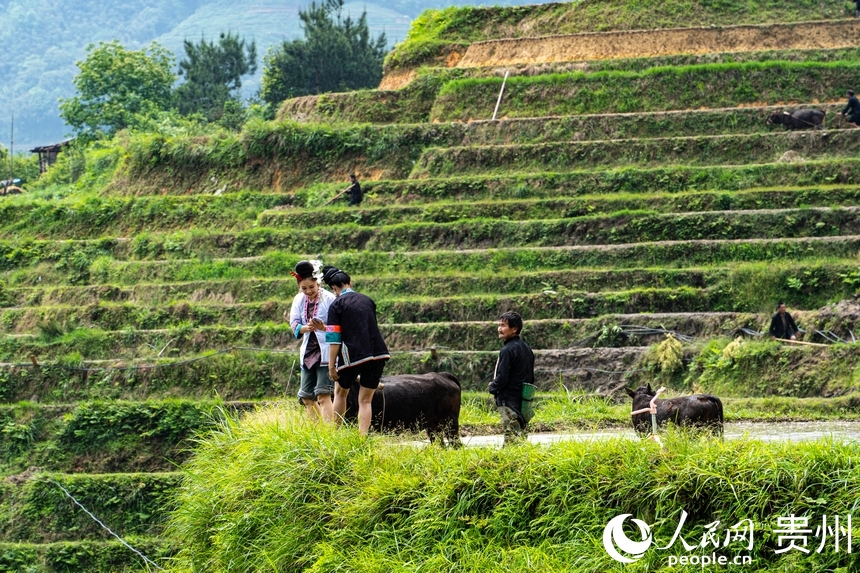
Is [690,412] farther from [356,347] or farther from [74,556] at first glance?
[74,556]

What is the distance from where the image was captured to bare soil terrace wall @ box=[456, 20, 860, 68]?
36.9 m

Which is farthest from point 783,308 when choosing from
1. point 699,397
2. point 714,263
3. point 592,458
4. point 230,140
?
point 230,140

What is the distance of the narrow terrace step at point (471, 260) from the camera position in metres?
26.3

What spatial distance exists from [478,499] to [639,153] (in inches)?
848

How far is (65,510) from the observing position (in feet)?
66.9

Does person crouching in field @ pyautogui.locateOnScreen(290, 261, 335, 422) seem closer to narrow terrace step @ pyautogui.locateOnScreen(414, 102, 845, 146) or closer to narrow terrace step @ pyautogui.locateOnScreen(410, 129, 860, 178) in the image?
narrow terrace step @ pyautogui.locateOnScreen(410, 129, 860, 178)

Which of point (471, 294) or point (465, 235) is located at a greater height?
point (465, 235)

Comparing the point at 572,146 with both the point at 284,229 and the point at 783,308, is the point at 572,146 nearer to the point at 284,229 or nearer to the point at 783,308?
the point at 284,229

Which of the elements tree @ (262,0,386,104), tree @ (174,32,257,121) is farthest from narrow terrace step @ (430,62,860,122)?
tree @ (174,32,257,121)

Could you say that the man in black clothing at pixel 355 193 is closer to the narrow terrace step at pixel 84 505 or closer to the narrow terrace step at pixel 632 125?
the narrow terrace step at pixel 632 125

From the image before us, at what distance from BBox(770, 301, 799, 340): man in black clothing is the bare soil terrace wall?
1608cm

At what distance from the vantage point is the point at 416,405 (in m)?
14.6

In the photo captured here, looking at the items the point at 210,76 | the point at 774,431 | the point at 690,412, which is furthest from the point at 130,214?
the point at 210,76

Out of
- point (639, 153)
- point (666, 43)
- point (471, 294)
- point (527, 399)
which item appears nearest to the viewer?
point (527, 399)
